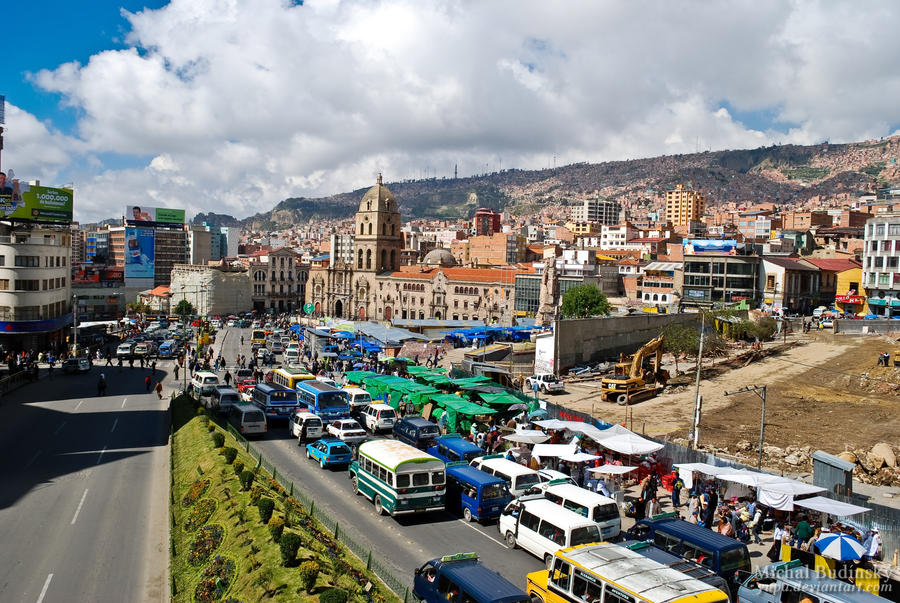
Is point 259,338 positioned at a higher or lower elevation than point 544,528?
lower

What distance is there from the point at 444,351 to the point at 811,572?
145 feet

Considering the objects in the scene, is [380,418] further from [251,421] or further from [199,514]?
[199,514]

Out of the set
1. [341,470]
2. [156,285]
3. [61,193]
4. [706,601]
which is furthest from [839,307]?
[156,285]

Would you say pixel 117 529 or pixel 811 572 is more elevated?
pixel 811 572

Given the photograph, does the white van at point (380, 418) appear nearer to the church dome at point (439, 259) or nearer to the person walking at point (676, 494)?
the person walking at point (676, 494)

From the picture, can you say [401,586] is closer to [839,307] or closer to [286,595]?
[286,595]

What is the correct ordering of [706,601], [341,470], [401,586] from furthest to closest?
[341,470], [401,586], [706,601]

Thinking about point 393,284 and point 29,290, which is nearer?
point 29,290

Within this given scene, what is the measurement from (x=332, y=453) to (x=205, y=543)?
785cm

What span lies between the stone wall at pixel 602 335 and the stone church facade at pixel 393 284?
25538 mm

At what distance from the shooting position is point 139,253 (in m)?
131

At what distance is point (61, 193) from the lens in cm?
6041

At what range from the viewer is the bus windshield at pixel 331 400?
29016mm

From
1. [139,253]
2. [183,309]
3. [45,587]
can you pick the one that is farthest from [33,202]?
[139,253]
